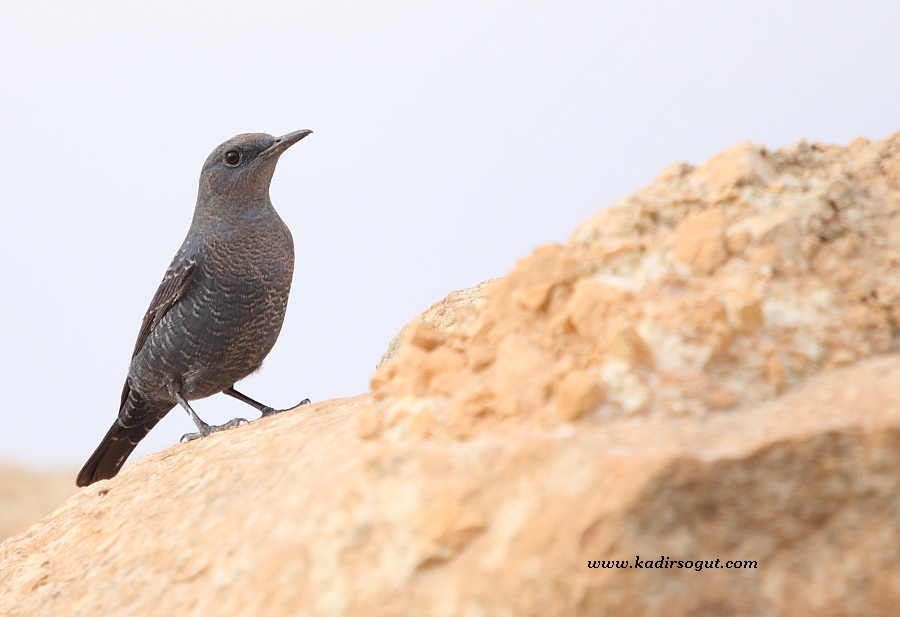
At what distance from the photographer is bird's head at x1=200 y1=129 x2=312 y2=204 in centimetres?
577

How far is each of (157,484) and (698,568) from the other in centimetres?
251

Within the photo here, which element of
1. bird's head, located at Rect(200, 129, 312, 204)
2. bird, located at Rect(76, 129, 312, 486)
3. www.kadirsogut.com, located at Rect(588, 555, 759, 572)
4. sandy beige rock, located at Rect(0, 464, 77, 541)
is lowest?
www.kadirsogut.com, located at Rect(588, 555, 759, 572)

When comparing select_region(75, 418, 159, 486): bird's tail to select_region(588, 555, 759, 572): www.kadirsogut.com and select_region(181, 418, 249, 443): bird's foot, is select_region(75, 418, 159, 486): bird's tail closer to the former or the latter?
select_region(181, 418, 249, 443): bird's foot

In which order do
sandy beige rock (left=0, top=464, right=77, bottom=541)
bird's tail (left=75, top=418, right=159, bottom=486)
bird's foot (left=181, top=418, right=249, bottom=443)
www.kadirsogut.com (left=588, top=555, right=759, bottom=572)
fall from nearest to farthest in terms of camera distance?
www.kadirsogut.com (left=588, top=555, right=759, bottom=572) < bird's foot (left=181, top=418, right=249, bottom=443) < bird's tail (left=75, top=418, right=159, bottom=486) < sandy beige rock (left=0, top=464, right=77, bottom=541)

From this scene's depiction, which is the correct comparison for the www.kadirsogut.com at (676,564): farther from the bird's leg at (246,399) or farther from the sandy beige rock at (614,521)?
the bird's leg at (246,399)

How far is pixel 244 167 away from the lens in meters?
5.77

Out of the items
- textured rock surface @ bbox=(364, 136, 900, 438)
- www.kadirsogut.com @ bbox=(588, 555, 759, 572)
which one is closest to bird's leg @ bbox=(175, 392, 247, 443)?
textured rock surface @ bbox=(364, 136, 900, 438)

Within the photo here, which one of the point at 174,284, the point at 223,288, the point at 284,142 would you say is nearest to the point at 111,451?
the point at 174,284

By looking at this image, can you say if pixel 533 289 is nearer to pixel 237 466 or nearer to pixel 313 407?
pixel 237 466

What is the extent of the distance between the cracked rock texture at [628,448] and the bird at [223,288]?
7.45 feet

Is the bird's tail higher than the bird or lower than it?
lower

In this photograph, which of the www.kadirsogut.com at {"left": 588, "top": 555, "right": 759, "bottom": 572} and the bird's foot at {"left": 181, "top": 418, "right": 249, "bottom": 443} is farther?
the bird's foot at {"left": 181, "top": 418, "right": 249, "bottom": 443}

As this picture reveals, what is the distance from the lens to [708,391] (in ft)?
7.80

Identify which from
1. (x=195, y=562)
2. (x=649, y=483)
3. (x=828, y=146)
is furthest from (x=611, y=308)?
(x=195, y=562)
